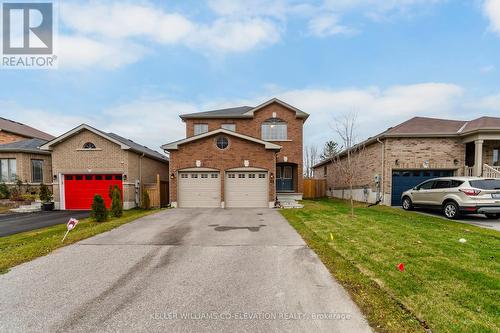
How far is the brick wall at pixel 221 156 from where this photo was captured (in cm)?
A: 1403

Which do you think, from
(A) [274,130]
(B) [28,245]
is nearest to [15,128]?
(B) [28,245]

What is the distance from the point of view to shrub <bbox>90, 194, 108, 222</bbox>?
9712 mm

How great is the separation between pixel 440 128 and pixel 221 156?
14.2 m

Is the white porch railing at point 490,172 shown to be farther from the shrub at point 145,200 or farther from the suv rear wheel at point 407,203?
the shrub at point 145,200

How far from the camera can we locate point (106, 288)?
3.77m

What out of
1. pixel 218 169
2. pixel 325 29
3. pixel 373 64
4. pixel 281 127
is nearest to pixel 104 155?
pixel 218 169

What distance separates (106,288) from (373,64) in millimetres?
18964

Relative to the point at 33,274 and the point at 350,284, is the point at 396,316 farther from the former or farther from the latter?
the point at 33,274

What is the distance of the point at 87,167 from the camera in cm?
1489

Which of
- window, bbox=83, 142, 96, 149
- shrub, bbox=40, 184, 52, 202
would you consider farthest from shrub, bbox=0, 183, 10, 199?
window, bbox=83, 142, 96, 149

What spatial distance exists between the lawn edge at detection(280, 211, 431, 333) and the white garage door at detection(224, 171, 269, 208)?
8.68 metres

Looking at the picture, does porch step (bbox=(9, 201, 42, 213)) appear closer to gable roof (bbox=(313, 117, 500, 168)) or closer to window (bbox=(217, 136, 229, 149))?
window (bbox=(217, 136, 229, 149))

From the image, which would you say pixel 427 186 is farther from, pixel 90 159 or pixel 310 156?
pixel 310 156

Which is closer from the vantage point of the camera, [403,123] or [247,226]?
[247,226]
